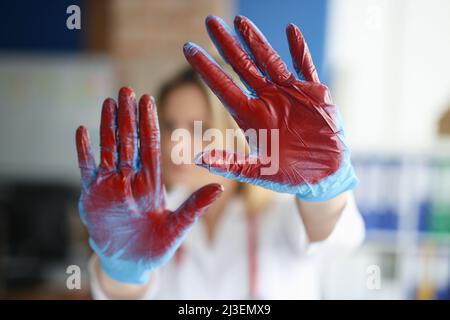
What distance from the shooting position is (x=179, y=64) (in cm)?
201

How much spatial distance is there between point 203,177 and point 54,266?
1.73 metres

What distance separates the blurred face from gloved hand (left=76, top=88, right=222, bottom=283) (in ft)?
0.51

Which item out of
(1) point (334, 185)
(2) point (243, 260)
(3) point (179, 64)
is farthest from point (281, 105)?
(3) point (179, 64)

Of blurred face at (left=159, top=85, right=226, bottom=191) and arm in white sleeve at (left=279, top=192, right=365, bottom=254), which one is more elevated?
blurred face at (left=159, top=85, right=226, bottom=191)

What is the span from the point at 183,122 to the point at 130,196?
0.93 feet

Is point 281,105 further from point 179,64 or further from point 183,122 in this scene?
point 179,64

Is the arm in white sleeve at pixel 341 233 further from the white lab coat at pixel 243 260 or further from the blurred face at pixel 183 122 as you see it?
the blurred face at pixel 183 122

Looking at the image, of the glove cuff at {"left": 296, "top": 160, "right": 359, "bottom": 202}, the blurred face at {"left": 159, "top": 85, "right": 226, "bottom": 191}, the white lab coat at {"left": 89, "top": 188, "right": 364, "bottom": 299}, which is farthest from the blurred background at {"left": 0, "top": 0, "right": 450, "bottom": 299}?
the glove cuff at {"left": 296, "top": 160, "right": 359, "bottom": 202}

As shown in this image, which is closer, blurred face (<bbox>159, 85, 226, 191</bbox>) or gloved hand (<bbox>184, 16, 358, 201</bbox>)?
gloved hand (<bbox>184, 16, 358, 201</bbox>)

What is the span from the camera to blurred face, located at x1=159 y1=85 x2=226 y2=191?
860 mm

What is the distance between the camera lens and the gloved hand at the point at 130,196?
617 millimetres

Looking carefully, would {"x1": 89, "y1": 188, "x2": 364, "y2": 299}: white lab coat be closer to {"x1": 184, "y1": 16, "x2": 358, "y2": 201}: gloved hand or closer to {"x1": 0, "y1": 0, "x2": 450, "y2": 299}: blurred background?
{"x1": 184, "y1": 16, "x2": 358, "y2": 201}: gloved hand

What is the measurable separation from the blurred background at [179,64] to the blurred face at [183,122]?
111 centimetres
